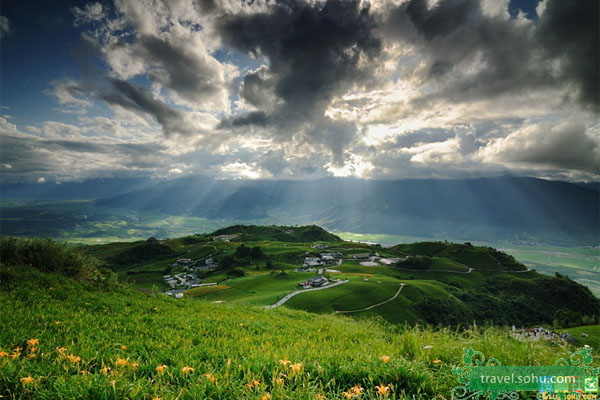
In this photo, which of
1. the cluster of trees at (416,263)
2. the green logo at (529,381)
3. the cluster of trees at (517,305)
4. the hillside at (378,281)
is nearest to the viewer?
the green logo at (529,381)

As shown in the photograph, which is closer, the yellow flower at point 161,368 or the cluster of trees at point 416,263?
the yellow flower at point 161,368

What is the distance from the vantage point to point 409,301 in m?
68.7

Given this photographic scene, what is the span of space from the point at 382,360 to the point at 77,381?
12.9 ft

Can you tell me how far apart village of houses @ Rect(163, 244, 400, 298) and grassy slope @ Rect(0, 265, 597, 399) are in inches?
2867

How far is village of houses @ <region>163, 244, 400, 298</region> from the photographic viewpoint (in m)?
81.5

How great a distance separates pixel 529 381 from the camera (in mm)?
3135

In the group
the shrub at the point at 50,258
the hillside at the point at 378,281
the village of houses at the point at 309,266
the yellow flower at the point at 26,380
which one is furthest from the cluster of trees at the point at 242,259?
the yellow flower at the point at 26,380

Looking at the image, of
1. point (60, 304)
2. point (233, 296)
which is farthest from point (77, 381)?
point (233, 296)

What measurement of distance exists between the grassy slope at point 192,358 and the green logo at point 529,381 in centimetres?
33

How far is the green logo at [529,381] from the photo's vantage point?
2944 millimetres

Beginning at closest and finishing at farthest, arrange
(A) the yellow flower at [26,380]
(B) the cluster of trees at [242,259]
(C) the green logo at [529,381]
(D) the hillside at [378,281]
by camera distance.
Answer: (A) the yellow flower at [26,380], (C) the green logo at [529,381], (D) the hillside at [378,281], (B) the cluster of trees at [242,259]

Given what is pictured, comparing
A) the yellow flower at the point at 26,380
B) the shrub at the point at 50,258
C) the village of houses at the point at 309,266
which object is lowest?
the village of houses at the point at 309,266

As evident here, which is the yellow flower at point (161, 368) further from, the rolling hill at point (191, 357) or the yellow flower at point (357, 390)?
the yellow flower at point (357, 390)

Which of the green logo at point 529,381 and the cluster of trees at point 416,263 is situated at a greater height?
the green logo at point 529,381
